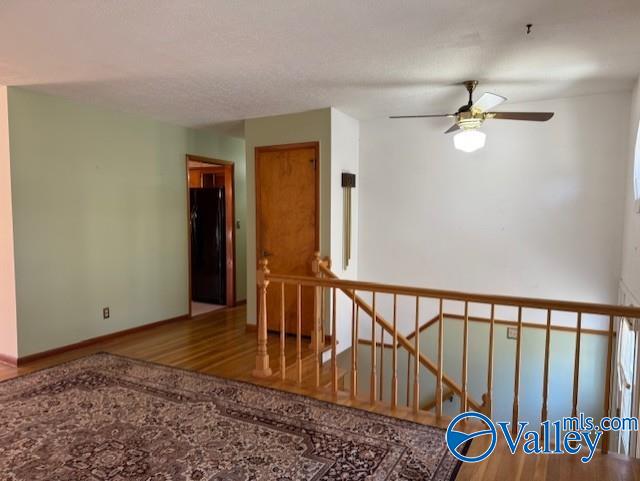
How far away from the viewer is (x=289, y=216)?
183 inches

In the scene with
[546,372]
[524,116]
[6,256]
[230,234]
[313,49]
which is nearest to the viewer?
[546,372]

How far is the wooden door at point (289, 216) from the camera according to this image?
4.51 metres

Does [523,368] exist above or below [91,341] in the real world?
below

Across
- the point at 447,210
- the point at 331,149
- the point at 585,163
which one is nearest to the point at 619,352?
the point at 585,163

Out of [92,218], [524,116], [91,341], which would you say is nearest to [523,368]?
[524,116]

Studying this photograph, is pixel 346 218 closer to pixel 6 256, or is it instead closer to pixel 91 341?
pixel 91 341

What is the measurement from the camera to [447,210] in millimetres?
4645

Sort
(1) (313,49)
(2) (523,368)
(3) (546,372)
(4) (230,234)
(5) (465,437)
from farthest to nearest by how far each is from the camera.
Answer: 1. (4) (230,234)
2. (2) (523,368)
3. (1) (313,49)
4. (5) (465,437)
5. (3) (546,372)

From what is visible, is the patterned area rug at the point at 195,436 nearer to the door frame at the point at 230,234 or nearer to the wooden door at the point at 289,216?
the wooden door at the point at 289,216

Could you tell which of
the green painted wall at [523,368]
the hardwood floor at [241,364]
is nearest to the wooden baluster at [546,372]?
the hardwood floor at [241,364]

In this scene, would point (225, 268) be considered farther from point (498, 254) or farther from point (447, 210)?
point (498, 254)

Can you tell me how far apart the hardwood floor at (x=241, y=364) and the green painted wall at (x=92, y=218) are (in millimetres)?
281

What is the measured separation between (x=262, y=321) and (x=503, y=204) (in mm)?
2780

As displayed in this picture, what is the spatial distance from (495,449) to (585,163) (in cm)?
295
